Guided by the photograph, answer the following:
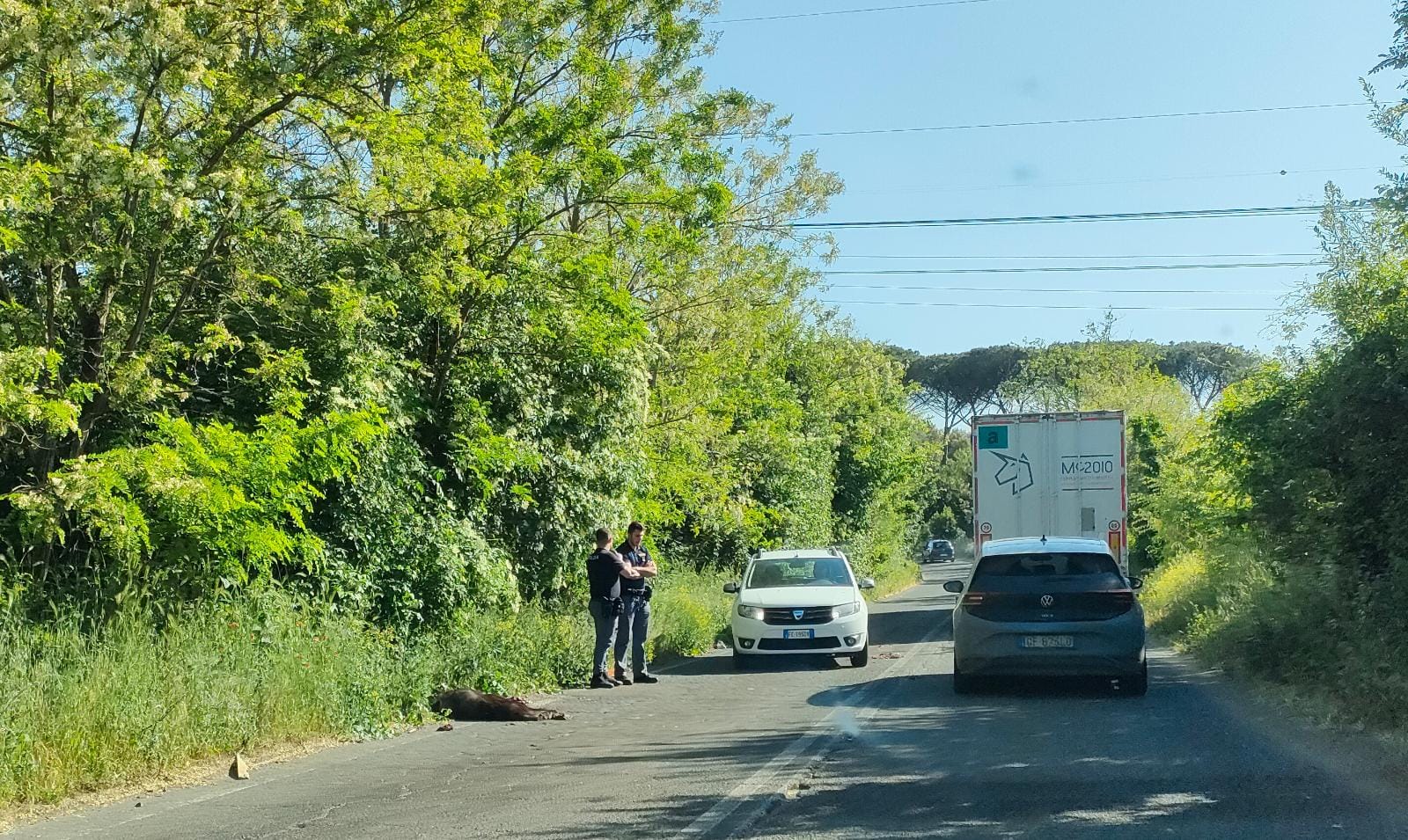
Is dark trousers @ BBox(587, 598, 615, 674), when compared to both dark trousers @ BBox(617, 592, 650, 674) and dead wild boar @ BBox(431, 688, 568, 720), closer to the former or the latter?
dark trousers @ BBox(617, 592, 650, 674)

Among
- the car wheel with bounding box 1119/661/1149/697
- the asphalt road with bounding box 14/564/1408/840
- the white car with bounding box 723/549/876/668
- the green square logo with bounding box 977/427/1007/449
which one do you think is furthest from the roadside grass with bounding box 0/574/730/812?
the green square logo with bounding box 977/427/1007/449

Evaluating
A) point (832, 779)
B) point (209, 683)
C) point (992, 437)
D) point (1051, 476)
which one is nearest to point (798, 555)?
point (992, 437)

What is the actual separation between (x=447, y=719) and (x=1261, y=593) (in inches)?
390

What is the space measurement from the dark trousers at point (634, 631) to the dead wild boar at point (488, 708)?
3.11 meters

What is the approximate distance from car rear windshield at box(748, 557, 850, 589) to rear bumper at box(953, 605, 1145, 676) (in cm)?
557

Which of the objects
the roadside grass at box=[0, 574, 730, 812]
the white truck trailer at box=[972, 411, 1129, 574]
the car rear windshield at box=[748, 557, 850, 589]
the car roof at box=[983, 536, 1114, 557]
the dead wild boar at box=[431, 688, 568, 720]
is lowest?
the dead wild boar at box=[431, 688, 568, 720]

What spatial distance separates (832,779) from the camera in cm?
863

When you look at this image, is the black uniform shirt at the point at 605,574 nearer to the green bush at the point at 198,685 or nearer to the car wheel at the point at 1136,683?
the green bush at the point at 198,685

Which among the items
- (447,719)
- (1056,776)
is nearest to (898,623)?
(447,719)

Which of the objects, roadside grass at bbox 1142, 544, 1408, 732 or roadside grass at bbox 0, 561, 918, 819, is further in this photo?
roadside grass at bbox 1142, 544, 1408, 732

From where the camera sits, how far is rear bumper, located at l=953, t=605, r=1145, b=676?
517 inches

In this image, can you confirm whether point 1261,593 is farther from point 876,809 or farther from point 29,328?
point 29,328

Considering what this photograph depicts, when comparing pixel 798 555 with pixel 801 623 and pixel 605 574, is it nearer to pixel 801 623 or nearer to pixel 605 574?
pixel 801 623

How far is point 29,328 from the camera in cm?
1050
